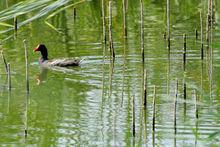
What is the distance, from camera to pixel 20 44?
11.9 meters

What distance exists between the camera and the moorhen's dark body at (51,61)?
408 inches

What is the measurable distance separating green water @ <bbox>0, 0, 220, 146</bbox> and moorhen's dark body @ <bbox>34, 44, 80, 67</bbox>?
4.0 inches

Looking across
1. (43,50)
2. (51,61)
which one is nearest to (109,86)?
(51,61)

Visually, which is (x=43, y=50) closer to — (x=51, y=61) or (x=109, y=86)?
(x=51, y=61)

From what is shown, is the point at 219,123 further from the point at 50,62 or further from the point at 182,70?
the point at 50,62

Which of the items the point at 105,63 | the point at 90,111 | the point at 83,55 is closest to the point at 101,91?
the point at 90,111

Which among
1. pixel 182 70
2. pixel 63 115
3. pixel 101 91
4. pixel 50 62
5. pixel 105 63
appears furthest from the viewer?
pixel 50 62

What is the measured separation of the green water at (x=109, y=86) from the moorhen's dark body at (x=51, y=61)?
0.10 metres

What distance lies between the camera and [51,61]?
11.0 metres

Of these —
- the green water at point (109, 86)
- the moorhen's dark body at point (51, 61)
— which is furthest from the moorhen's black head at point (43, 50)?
the green water at point (109, 86)

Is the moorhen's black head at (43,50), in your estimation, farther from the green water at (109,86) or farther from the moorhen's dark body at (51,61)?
the green water at (109,86)

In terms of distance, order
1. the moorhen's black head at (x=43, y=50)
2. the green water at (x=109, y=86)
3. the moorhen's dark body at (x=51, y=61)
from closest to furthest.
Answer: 1. the green water at (x=109, y=86)
2. the moorhen's dark body at (x=51, y=61)
3. the moorhen's black head at (x=43, y=50)

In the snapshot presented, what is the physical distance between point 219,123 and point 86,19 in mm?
7612

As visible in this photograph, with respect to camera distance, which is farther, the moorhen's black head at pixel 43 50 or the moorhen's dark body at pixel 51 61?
the moorhen's black head at pixel 43 50
